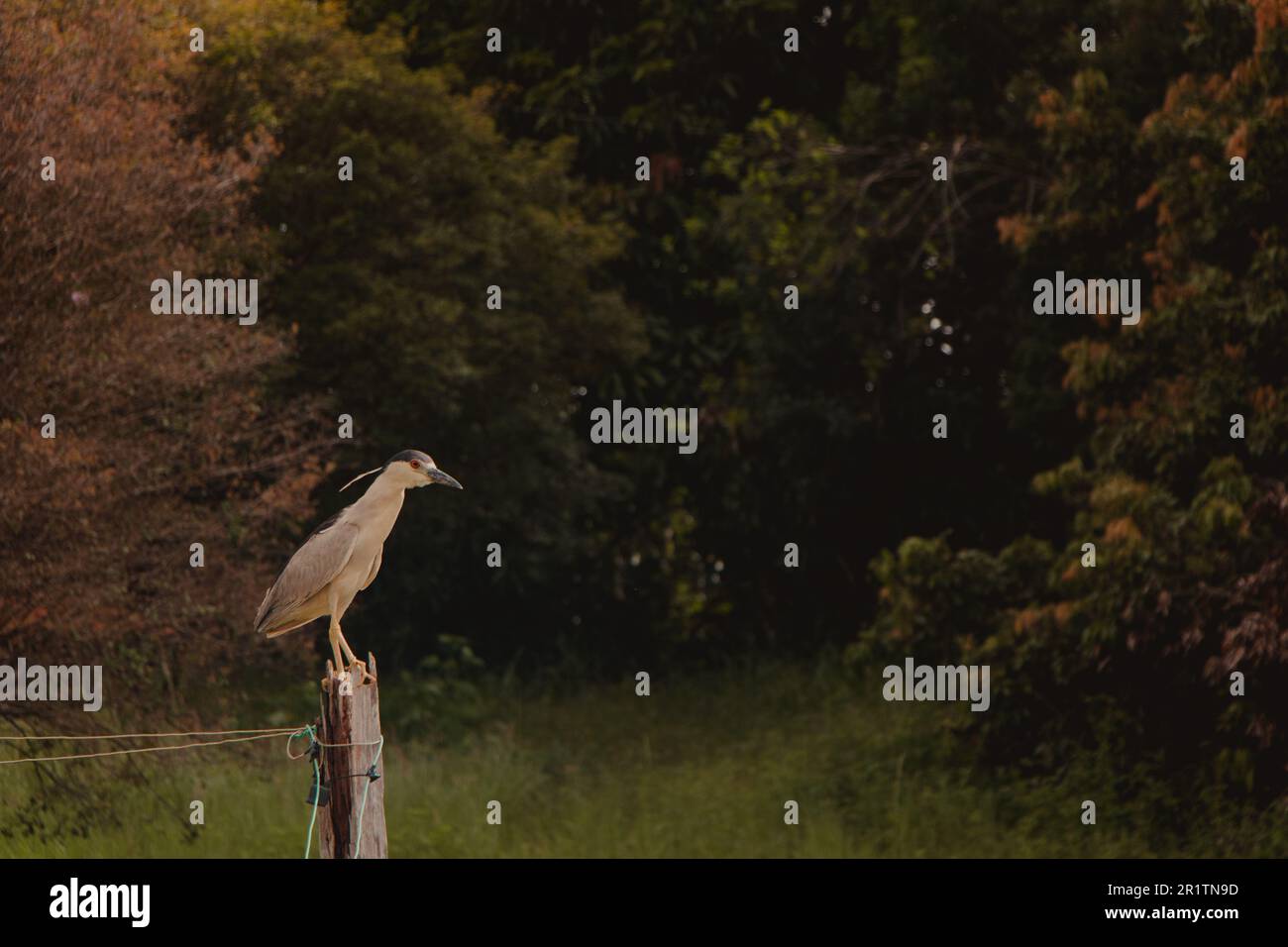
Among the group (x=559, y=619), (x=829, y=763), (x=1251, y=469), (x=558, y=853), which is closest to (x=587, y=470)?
(x=559, y=619)

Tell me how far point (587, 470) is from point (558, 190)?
3.41 meters

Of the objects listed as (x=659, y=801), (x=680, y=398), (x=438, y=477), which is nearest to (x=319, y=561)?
(x=438, y=477)

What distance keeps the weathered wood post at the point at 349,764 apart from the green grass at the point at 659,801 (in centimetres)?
702

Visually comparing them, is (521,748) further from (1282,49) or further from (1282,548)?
(1282,49)

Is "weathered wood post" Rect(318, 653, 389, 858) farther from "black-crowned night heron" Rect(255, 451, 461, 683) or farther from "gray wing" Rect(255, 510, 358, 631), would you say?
"gray wing" Rect(255, 510, 358, 631)

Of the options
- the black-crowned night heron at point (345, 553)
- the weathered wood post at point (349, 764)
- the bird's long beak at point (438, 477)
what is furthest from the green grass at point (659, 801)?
the bird's long beak at point (438, 477)

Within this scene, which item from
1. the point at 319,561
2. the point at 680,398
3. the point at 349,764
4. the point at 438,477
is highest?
the point at 680,398

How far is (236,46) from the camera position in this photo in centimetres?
2006

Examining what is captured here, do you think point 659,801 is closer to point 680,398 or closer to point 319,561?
point 680,398

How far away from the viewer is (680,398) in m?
25.1

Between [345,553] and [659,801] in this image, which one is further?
[659,801]

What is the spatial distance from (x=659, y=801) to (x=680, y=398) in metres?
8.28

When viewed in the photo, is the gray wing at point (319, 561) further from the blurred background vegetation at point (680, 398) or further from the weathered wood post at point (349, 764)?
the blurred background vegetation at point (680, 398)

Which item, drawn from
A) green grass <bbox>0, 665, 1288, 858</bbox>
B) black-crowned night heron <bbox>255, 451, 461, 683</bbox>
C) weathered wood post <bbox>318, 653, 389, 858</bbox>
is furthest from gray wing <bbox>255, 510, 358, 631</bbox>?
green grass <bbox>0, 665, 1288, 858</bbox>
